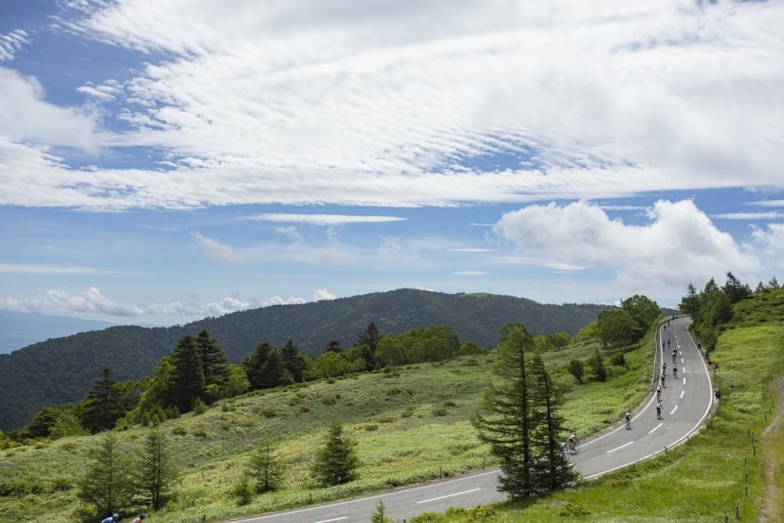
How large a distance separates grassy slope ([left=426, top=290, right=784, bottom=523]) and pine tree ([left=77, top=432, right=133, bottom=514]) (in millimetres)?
20312

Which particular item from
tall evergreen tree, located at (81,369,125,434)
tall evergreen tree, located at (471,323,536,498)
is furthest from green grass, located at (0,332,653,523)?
tall evergreen tree, located at (81,369,125,434)

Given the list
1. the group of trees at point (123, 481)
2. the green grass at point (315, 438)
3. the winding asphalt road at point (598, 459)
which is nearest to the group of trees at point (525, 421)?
the winding asphalt road at point (598, 459)

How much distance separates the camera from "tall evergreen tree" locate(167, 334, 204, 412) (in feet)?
272

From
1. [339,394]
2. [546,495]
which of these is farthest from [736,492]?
[339,394]

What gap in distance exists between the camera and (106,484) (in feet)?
94.1

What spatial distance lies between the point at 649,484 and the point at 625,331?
75.8m

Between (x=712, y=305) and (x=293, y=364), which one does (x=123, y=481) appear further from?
(x=712, y=305)

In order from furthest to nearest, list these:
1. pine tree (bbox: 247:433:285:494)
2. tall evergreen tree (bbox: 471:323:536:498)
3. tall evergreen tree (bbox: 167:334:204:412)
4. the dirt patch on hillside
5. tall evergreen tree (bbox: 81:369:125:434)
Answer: tall evergreen tree (bbox: 81:369:125:434) < tall evergreen tree (bbox: 167:334:204:412) < pine tree (bbox: 247:433:285:494) < tall evergreen tree (bbox: 471:323:536:498) < the dirt patch on hillside

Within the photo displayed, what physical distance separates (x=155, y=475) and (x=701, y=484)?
32393mm

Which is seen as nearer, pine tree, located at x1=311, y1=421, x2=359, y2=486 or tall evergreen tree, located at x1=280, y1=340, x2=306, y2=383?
pine tree, located at x1=311, y1=421, x2=359, y2=486

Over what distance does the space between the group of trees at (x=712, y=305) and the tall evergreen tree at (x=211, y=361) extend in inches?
3299

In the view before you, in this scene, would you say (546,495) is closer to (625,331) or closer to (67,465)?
(67,465)

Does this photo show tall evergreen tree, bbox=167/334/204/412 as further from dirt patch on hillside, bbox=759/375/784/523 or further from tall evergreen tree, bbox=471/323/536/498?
dirt patch on hillside, bbox=759/375/784/523

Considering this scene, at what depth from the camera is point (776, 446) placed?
36.0m
